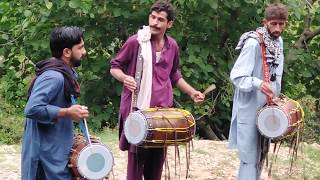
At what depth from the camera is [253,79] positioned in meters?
4.33

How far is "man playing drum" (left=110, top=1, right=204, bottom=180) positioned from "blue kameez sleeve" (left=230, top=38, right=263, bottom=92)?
0.46 meters

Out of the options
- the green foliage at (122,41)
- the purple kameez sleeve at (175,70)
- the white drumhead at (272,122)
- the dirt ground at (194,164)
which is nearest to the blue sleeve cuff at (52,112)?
the purple kameez sleeve at (175,70)

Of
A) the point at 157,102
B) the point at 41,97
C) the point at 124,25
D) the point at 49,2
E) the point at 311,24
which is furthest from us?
the point at 311,24

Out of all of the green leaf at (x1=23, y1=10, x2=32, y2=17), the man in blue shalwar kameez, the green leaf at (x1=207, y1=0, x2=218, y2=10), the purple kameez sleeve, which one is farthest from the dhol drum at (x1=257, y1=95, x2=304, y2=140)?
the green leaf at (x1=23, y1=10, x2=32, y2=17)

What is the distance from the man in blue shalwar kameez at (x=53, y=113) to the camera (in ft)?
11.0

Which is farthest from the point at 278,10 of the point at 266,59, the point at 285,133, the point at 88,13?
the point at 88,13

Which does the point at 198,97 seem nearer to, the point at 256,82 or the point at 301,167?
the point at 256,82

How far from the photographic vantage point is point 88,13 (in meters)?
7.51

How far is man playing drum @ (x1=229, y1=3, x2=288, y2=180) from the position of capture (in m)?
4.41

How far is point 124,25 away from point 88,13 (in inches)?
24.6

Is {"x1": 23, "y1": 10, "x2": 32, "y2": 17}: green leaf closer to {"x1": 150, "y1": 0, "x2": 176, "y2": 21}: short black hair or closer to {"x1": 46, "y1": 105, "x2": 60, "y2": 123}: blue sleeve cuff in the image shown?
{"x1": 150, "y1": 0, "x2": 176, "y2": 21}: short black hair

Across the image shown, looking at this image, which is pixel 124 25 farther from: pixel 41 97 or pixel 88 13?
pixel 41 97

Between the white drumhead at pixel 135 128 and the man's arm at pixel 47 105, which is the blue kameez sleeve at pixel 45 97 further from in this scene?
the white drumhead at pixel 135 128

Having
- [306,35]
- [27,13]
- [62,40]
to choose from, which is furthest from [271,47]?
[306,35]
